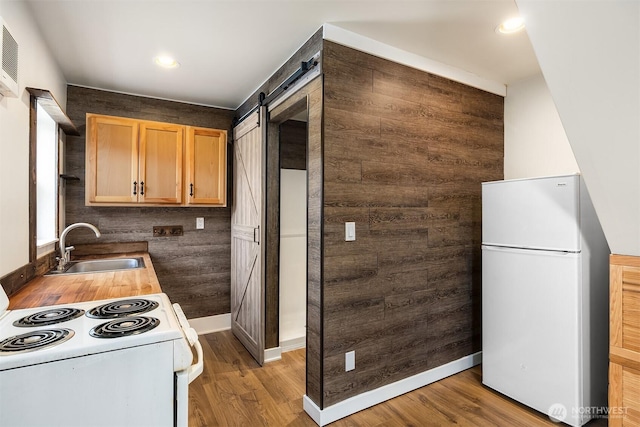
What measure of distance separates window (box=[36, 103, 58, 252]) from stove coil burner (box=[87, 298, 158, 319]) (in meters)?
1.42

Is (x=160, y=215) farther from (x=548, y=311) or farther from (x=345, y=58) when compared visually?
(x=548, y=311)

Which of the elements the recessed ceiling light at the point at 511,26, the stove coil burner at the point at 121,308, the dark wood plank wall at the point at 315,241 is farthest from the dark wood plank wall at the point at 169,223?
the recessed ceiling light at the point at 511,26

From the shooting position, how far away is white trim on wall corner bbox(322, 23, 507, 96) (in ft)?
6.91

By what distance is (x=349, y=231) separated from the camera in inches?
85.6

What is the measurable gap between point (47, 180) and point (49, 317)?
1.83m

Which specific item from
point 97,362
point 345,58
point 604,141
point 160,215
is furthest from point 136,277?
point 604,141

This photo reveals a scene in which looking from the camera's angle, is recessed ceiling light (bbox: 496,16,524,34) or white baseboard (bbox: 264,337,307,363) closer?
recessed ceiling light (bbox: 496,16,524,34)

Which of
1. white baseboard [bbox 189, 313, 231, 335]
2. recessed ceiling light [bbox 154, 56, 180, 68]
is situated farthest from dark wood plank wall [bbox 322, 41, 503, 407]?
white baseboard [bbox 189, 313, 231, 335]

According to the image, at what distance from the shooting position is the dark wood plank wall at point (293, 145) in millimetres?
3498

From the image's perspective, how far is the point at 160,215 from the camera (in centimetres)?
343

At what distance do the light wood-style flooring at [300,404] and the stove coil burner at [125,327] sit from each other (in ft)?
3.91

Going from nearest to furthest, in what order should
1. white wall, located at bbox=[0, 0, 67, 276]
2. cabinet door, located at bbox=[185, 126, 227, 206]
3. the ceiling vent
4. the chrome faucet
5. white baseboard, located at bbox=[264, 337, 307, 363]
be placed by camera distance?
1. the ceiling vent
2. white wall, located at bbox=[0, 0, 67, 276]
3. the chrome faucet
4. white baseboard, located at bbox=[264, 337, 307, 363]
5. cabinet door, located at bbox=[185, 126, 227, 206]

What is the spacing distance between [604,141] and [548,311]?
1238 millimetres

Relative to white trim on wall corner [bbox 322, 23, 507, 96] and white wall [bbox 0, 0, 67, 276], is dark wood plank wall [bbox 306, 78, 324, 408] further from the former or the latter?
white wall [bbox 0, 0, 67, 276]
